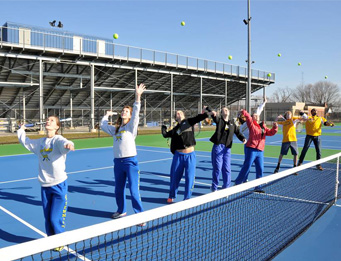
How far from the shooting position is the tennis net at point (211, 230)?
3.20 metres

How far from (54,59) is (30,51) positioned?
193 cm

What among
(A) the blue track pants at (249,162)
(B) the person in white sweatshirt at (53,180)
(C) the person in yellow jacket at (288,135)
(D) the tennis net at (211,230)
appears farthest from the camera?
(C) the person in yellow jacket at (288,135)

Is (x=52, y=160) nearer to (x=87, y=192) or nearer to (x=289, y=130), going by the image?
(x=87, y=192)

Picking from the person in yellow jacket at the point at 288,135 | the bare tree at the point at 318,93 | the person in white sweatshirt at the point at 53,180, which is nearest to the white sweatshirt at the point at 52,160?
the person in white sweatshirt at the point at 53,180

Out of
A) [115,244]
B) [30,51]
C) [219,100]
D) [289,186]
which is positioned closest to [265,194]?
[289,186]

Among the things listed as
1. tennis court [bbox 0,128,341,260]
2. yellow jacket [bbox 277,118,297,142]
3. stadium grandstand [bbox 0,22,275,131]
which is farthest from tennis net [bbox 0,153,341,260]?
stadium grandstand [bbox 0,22,275,131]

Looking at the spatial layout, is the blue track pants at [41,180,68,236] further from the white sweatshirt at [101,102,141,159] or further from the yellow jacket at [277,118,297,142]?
the yellow jacket at [277,118,297,142]

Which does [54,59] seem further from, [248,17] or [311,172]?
[311,172]

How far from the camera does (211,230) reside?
16.7ft

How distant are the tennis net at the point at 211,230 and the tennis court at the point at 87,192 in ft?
1.05

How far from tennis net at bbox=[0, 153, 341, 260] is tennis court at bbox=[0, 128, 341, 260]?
0.32 meters

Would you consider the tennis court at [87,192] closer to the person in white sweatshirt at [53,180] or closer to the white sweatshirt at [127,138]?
the person in white sweatshirt at [53,180]

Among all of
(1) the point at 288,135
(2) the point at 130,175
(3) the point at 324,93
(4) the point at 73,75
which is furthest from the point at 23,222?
(3) the point at 324,93

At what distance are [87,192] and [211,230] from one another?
12.3 ft
